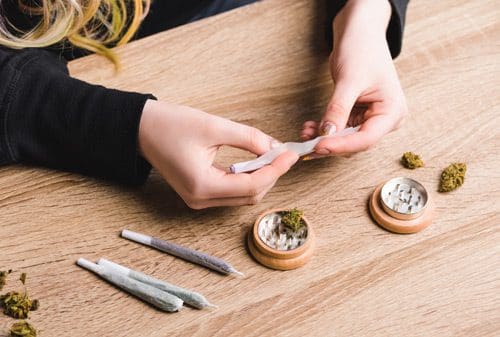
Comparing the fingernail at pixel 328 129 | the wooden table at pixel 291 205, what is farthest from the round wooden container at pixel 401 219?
the fingernail at pixel 328 129

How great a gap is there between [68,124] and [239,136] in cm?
26

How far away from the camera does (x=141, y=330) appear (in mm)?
810

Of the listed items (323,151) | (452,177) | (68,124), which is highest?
(68,124)

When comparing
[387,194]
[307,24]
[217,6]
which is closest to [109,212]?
[387,194]

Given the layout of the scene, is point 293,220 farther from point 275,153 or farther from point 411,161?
point 411,161

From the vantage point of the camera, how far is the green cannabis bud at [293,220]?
0.89 m

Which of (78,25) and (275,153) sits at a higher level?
(78,25)

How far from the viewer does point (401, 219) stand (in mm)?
895

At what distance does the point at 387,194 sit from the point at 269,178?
0.17 meters

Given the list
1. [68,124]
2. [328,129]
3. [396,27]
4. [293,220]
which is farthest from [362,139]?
[68,124]

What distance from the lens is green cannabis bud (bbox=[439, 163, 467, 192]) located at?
0.94m

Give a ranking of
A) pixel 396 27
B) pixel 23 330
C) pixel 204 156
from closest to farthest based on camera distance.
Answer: pixel 23 330, pixel 204 156, pixel 396 27

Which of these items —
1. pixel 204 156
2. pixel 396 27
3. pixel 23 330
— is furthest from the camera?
pixel 396 27

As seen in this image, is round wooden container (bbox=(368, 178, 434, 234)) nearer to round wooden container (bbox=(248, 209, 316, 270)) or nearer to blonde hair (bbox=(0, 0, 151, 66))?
round wooden container (bbox=(248, 209, 316, 270))
